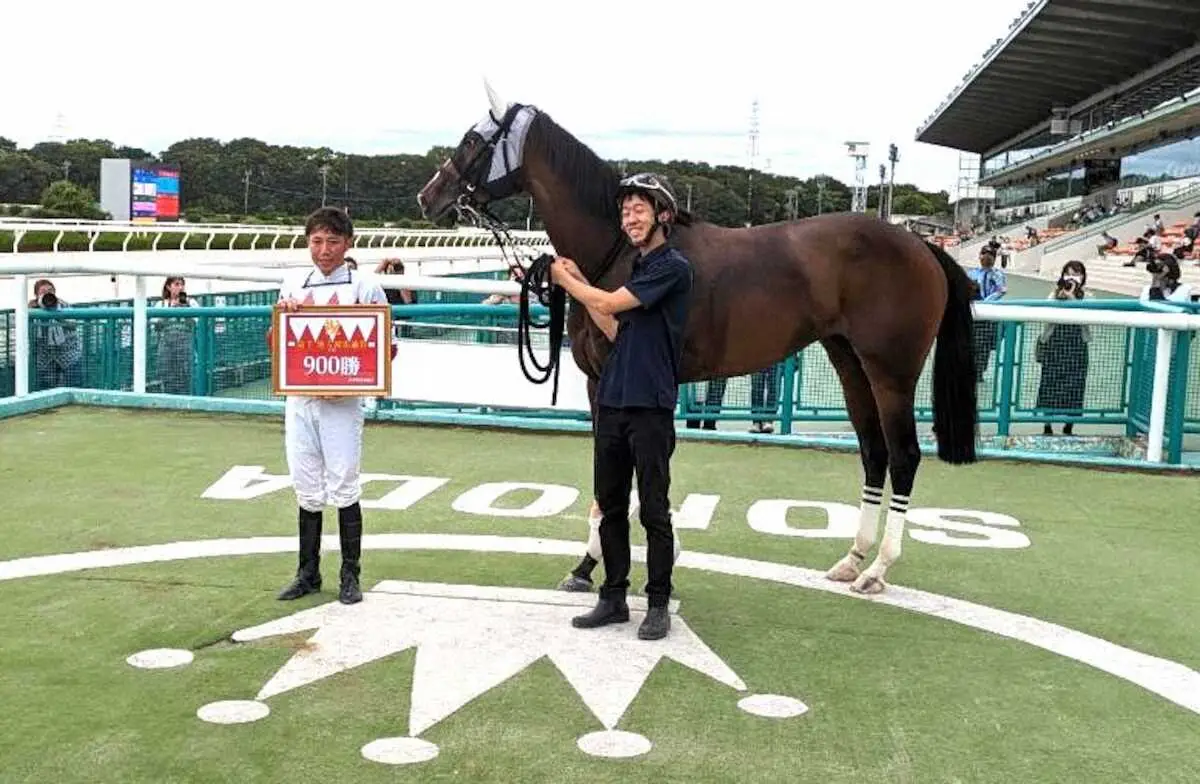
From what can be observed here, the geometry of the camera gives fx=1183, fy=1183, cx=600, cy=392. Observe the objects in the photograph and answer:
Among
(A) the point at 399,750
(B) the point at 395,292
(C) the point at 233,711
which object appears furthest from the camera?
(B) the point at 395,292

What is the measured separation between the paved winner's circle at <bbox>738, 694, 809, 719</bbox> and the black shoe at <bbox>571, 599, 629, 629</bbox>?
2.77 ft

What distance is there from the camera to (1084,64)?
54.9 metres

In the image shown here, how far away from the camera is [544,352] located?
9242mm

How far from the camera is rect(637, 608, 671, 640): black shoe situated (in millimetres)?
4461

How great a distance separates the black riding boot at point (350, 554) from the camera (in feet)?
15.7

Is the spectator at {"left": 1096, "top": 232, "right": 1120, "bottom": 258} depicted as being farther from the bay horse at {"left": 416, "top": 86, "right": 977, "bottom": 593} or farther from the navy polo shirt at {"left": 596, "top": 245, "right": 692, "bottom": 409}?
the navy polo shirt at {"left": 596, "top": 245, "right": 692, "bottom": 409}

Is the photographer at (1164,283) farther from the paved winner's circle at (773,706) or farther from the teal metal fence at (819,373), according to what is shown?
the paved winner's circle at (773,706)

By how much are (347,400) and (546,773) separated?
2.14 m

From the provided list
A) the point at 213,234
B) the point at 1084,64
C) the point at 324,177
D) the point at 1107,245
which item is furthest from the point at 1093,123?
the point at 213,234

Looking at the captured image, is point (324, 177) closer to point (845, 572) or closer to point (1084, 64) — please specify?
point (1084, 64)

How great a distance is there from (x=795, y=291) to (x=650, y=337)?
0.94m

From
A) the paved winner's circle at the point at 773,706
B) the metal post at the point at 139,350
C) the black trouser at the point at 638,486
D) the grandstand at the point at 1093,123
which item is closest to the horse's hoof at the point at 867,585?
the black trouser at the point at 638,486

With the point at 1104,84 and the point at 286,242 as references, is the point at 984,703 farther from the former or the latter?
the point at 1104,84

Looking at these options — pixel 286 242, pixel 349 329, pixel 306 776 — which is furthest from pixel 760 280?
pixel 286 242
